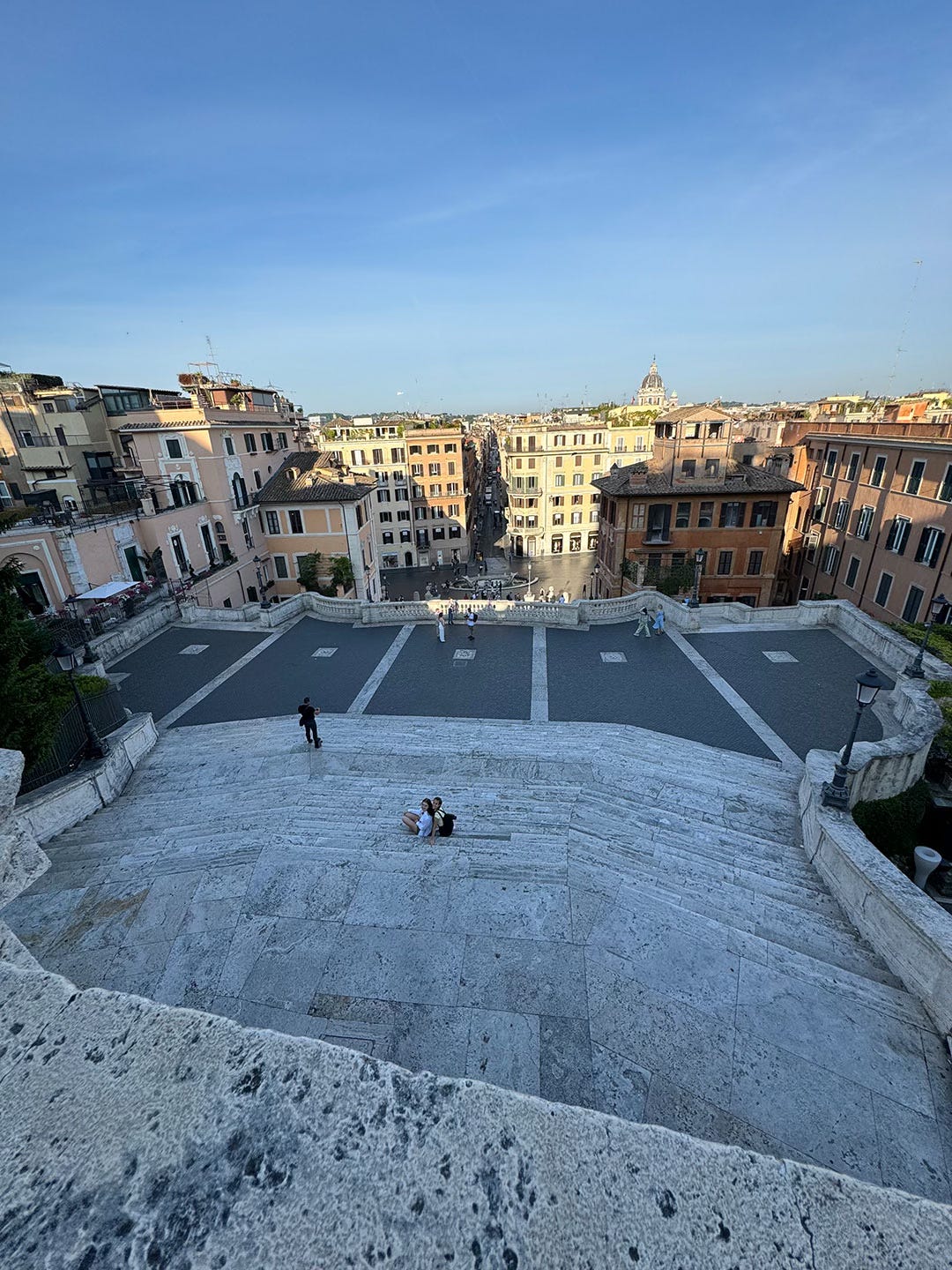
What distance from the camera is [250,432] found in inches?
1454

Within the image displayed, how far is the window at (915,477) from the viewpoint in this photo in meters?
26.9

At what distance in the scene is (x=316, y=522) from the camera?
119 feet

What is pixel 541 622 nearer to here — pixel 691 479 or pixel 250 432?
pixel 691 479

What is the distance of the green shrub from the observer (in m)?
11.3

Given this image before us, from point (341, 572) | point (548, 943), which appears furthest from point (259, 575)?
point (548, 943)

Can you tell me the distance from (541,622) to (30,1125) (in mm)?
21142

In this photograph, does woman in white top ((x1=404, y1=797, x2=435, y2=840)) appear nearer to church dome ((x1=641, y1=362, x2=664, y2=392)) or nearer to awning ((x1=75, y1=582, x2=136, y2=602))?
awning ((x1=75, y1=582, x2=136, y2=602))

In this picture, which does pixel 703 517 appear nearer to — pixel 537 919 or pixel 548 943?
pixel 537 919

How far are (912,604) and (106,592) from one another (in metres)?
37.7

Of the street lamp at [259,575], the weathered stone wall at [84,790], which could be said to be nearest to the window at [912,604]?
the weathered stone wall at [84,790]

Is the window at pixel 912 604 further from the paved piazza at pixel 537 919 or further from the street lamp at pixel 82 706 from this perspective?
the street lamp at pixel 82 706

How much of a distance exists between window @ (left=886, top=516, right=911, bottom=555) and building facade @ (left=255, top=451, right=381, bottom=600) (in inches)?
1209

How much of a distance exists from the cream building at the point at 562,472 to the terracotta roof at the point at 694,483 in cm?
2442

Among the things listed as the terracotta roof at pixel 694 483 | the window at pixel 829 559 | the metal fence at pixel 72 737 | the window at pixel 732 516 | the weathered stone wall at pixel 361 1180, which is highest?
the weathered stone wall at pixel 361 1180
